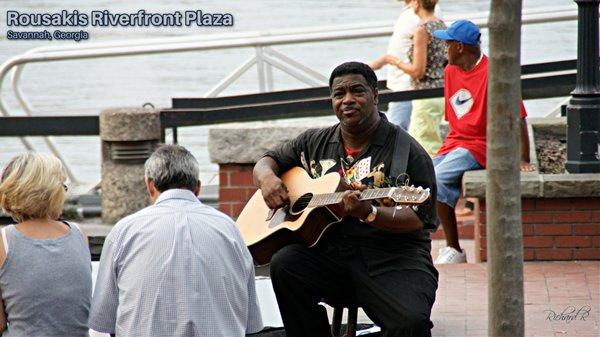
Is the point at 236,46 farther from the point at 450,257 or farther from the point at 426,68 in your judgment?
the point at 450,257

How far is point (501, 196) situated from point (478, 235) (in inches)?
128

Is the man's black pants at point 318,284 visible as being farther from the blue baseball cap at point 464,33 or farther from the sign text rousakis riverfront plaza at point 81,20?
the sign text rousakis riverfront plaza at point 81,20

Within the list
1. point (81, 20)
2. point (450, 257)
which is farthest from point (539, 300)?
point (81, 20)

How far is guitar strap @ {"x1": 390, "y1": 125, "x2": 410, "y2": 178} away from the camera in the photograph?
5.27 metres

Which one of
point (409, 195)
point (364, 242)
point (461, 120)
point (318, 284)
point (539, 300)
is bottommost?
point (539, 300)

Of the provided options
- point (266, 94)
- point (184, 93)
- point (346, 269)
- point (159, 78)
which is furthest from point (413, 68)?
point (159, 78)

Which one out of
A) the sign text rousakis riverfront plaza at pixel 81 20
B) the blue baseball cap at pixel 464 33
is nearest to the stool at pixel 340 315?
the blue baseball cap at pixel 464 33

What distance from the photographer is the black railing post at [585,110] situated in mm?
7465

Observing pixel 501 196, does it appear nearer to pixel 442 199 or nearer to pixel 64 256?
pixel 64 256

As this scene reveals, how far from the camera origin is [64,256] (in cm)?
461

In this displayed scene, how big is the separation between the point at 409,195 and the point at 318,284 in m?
0.66

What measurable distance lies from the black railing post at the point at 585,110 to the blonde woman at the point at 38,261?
3.88m

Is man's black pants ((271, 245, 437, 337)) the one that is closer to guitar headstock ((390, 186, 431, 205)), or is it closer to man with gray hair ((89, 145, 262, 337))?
guitar headstock ((390, 186, 431, 205))

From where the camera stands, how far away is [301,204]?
5457 mm
